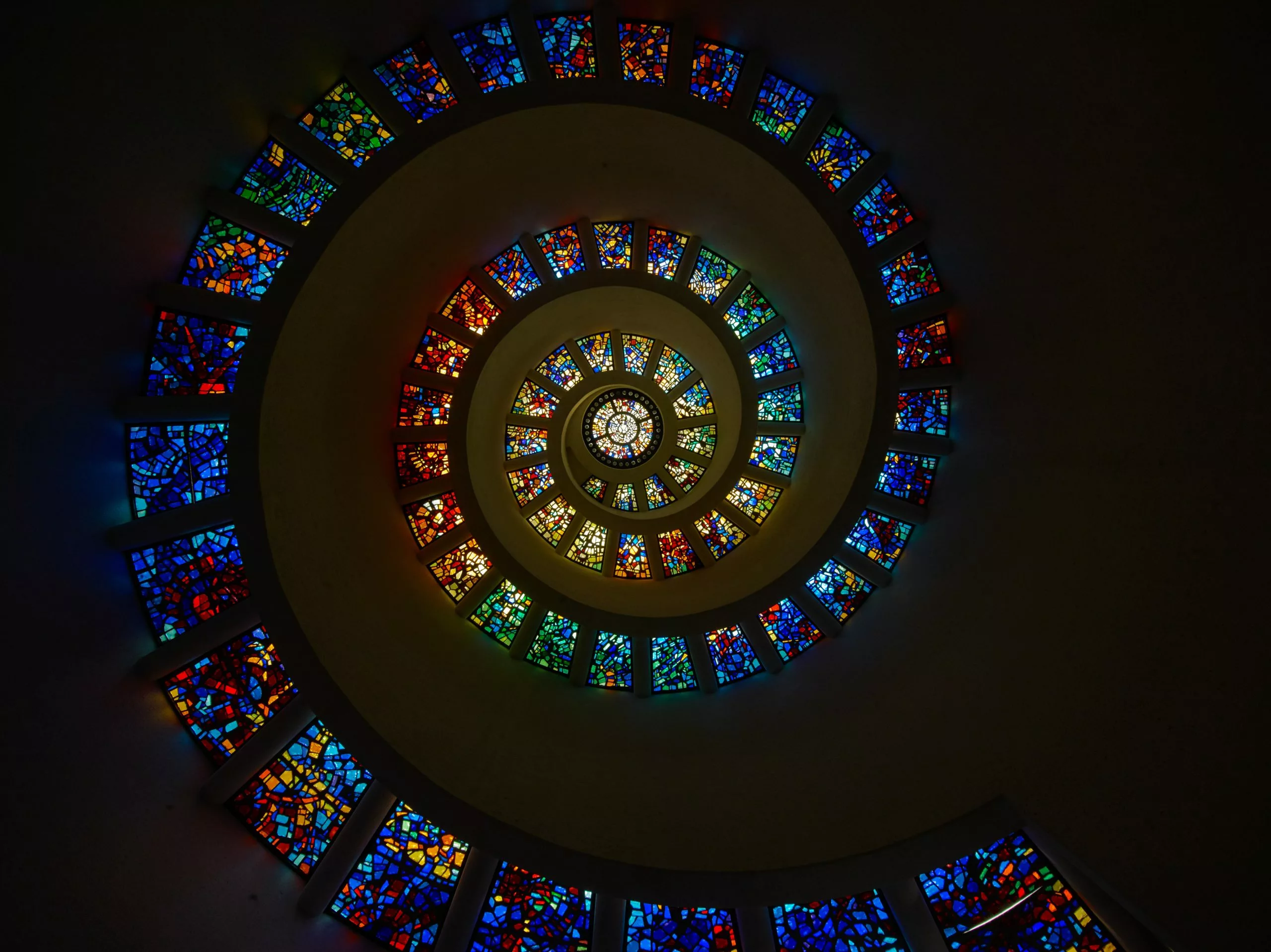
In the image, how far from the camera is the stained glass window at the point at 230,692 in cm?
637

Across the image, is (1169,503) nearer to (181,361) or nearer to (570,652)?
(570,652)

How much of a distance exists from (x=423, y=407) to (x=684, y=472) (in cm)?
576

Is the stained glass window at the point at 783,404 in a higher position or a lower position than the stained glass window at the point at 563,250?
higher

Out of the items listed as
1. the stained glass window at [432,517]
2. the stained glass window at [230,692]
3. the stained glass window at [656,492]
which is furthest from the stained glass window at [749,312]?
the stained glass window at [230,692]

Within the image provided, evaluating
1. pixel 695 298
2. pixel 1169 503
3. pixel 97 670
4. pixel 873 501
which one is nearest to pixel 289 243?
pixel 97 670

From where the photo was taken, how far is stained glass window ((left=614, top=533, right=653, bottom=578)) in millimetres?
11453

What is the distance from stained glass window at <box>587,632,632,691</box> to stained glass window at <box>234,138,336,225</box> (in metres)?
6.28

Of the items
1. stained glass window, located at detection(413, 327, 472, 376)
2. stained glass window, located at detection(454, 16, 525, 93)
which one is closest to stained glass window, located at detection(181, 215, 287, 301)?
stained glass window, located at detection(454, 16, 525, 93)

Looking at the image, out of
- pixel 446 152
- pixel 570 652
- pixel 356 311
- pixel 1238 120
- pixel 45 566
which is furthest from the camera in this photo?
pixel 570 652

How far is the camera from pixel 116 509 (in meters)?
5.87

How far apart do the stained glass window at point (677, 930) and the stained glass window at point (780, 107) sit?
9.15 metres

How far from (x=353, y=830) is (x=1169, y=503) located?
353 inches

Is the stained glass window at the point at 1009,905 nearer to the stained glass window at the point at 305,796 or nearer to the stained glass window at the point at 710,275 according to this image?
the stained glass window at the point at 305,796

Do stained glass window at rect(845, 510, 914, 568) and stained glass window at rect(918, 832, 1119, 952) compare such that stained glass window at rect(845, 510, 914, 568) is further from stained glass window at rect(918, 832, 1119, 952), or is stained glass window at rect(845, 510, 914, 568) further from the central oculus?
the central oculus
